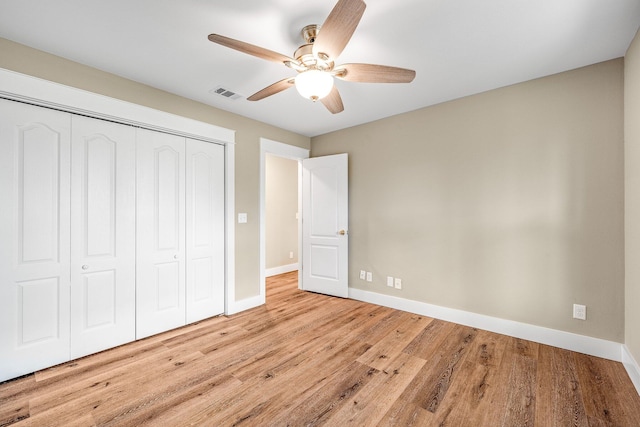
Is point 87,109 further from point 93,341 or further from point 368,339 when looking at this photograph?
point 368,339

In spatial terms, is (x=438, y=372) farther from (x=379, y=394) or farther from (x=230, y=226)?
(x=230, y=226)

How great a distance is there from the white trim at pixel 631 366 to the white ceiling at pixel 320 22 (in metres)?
2.30

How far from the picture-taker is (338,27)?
143cm

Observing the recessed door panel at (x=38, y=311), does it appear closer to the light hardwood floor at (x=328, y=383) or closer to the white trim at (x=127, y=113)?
the light hardwood floor at (x=328, y=383)

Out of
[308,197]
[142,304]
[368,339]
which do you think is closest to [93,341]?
[142,304]

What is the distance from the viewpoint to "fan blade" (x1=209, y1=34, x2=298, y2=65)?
1514 millimetres

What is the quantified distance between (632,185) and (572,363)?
144 centimetres

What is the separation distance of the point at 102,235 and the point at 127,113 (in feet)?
3.68

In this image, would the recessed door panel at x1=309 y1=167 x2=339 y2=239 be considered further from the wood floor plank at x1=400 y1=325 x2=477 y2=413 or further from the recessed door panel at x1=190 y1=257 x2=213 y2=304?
the wood floor plank at x1=400 y1=325 x2=477 y2=413

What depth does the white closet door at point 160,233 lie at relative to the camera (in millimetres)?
2695

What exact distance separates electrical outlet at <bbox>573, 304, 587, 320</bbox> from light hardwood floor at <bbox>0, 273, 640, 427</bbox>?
32 cm

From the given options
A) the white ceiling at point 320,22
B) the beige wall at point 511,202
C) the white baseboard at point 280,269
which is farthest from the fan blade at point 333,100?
the white baseboard at point 280,269

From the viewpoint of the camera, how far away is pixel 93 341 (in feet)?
7.89

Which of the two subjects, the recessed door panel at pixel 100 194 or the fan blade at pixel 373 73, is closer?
the fan blade at pixel 373 73
